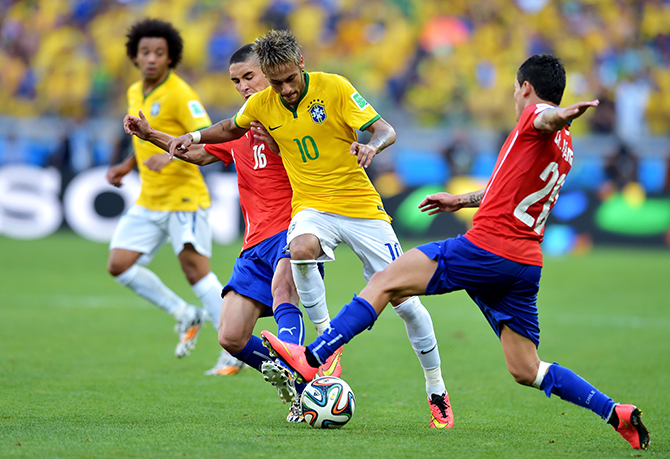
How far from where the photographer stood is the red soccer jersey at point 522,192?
379 cm

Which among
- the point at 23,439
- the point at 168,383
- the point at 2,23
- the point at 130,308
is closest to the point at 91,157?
the point at 2,23

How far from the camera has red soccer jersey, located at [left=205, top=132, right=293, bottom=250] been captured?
4.91 meters

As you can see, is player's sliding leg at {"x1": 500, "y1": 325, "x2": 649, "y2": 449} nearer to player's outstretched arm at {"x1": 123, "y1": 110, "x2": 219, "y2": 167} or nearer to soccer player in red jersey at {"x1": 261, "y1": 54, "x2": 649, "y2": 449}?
soccer player in red jersey at {"x1": 261, "y1": 54, "x2": 649, "y2": 449}

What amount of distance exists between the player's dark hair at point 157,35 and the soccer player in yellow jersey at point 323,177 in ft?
7.89

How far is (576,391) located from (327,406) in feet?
4.17

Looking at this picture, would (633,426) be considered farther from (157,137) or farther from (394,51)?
(394,51)

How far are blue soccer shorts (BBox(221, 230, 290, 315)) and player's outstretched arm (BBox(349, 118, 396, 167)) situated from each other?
953mm

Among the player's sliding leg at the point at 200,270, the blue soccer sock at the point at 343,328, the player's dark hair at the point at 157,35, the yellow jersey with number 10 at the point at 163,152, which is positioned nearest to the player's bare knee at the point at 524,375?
the blue soccer sock at the point at 343,328

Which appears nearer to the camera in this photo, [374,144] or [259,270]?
[374,144]

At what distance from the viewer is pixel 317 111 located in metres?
4.44

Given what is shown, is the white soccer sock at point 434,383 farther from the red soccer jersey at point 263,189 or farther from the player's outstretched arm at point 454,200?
the red soccer jersey at point 263,189

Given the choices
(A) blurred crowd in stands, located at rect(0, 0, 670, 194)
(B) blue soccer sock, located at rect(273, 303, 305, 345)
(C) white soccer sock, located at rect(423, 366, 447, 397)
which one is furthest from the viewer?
(A) blurred crowd in stands, located at rect(0, 0, 670, 194)

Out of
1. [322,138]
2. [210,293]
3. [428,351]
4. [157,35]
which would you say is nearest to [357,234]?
[322,138]

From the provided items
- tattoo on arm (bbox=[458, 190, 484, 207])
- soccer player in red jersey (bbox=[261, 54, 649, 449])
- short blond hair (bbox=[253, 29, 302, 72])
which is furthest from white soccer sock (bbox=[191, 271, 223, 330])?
tattoo on arm (bbox=[458, 190, 484, 207])
